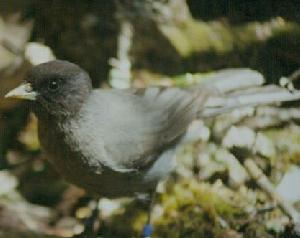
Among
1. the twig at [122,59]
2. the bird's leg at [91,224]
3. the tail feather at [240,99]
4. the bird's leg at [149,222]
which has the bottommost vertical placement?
the bird's leg at [91,224]

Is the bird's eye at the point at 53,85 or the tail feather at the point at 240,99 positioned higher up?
the bird's eye at the point at 53,85

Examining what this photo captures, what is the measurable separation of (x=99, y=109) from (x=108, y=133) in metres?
0.21

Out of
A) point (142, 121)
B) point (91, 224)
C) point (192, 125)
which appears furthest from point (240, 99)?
point (91, 224)

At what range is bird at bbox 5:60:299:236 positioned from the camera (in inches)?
190

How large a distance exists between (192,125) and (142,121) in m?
0.86

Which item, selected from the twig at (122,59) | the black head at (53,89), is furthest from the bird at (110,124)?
the twig at (122,59)

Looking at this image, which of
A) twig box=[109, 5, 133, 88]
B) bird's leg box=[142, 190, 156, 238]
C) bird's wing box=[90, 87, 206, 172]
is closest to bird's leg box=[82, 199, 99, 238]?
bird's leg box=[142, 190, 156, 238]

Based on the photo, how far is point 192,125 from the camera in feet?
20.2

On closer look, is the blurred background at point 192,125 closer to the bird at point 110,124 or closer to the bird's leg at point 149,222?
the bird's leg at point 149,222

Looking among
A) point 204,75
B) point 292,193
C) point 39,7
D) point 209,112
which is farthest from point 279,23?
point 39,7

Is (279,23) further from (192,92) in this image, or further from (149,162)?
(149,162)

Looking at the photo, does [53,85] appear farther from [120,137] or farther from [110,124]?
[120,137]

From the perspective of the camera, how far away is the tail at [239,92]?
19.6 ft

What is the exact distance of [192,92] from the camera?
A: 580 cm
